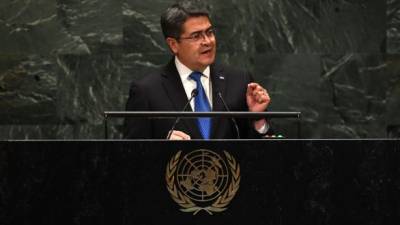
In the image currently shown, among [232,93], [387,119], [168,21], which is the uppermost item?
[168,21]

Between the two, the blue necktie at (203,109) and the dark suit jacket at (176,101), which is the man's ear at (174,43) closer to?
the dark suit jacket at (176,101)

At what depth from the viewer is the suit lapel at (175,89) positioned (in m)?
3.73

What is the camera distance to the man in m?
3.76

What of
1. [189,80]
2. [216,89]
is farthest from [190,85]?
[216,89]

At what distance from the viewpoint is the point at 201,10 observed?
3965mm

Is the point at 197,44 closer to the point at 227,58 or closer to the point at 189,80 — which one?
the point at 189,80

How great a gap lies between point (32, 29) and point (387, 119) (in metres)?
2.33

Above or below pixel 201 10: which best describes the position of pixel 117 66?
below
